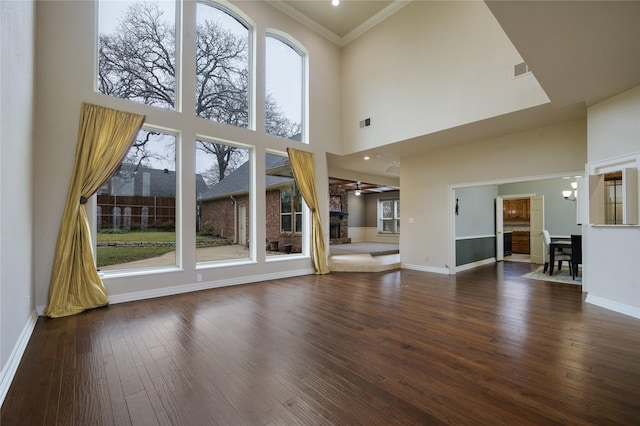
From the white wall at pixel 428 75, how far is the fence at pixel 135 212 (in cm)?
439

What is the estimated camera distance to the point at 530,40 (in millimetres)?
Result: 2455

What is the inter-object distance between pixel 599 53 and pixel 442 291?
142 inches

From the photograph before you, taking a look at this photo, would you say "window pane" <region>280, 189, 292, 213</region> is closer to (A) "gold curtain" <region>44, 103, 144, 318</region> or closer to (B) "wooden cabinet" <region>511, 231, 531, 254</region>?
(A) "gold curtain" <region>44, 103, 144, 318</region>

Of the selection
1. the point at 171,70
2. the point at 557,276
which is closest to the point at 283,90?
the point at 171,70

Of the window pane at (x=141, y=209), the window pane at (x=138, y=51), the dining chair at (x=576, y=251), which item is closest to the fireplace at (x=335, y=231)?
the dining chair at (x=576, y=251)

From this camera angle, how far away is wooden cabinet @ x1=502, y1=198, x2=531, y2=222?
33.1 ft

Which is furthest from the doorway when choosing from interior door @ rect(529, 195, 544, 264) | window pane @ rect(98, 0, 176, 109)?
window pane @ rect(98, 0, 176, 109)

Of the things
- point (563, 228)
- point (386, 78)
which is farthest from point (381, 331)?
point (563, 228)

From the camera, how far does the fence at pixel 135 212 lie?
13.4ft

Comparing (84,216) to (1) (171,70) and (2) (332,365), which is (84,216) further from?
(2) (332,365)

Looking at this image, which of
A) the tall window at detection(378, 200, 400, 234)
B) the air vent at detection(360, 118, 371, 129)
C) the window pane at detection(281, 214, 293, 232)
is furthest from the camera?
the tall window at detection(378, 200, 400, 234)

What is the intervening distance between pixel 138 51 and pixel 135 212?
Result: 104 inches

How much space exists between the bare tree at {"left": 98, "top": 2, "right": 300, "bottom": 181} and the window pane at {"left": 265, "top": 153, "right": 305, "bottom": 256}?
0.78 metres

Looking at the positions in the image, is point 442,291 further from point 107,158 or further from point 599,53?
point 107,158
